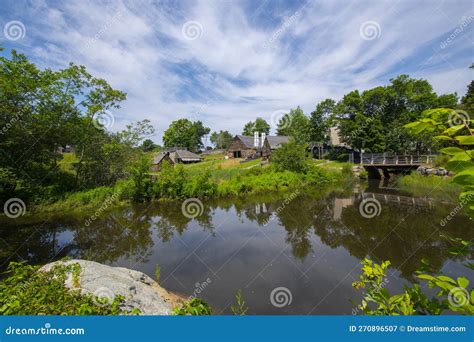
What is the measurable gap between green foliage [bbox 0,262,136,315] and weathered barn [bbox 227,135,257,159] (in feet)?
170

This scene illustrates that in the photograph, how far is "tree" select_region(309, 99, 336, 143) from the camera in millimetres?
46581

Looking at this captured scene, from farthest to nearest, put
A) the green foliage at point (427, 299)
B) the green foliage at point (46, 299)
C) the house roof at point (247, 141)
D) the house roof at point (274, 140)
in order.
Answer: the house roof at point (247, 141), the house roof at point (274, 140), the green foliage at point (46, 299), the green foliage at point (427, 299)

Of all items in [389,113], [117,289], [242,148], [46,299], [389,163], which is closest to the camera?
[46,299]

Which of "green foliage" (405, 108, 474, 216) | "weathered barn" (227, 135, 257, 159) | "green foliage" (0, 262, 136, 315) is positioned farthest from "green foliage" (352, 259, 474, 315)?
"weathered barn" (227, 135, 257, 159)

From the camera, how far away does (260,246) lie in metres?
9.80

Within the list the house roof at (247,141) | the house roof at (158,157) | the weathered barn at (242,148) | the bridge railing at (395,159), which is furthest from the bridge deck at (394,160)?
the house roof at (158,157)

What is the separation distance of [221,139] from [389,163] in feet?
223

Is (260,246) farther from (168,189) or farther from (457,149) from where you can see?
(168,189)

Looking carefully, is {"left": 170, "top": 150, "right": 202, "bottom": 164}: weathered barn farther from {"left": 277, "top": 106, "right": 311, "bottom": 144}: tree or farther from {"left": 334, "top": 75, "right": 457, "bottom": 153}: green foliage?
{"left": 334, "top": 75, "right": 457, "bottom": 153}: green foliage

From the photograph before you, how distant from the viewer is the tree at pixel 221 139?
90625 mm

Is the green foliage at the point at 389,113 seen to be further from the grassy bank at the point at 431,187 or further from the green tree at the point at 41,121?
the green tree at the point at 41,121

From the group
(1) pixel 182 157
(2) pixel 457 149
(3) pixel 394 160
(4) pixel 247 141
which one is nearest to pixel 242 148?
(4) pixel 247 141

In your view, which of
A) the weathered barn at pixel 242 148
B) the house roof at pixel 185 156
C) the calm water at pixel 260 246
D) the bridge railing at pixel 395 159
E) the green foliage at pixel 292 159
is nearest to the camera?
the calm water at pixel 260 246

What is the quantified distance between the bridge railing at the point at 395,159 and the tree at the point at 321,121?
1468 centimetres
